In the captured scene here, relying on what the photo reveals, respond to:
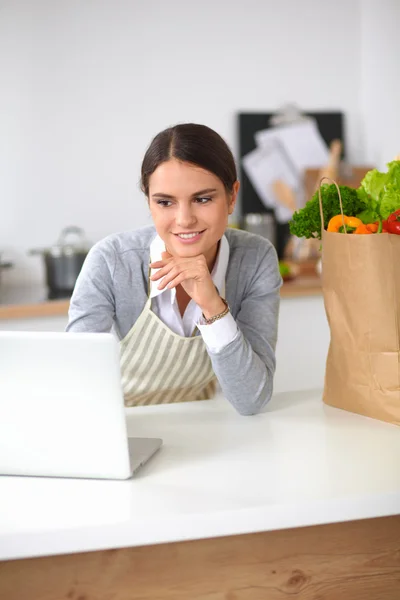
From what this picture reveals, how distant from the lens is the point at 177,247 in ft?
4.98

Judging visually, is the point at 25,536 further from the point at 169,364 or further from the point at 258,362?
the point at 169,364

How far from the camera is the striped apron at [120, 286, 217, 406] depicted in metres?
1.62

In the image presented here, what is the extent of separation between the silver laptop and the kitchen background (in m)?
2.16

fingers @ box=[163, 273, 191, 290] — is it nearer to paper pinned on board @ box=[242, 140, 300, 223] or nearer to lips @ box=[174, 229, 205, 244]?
lips @ box=[174, 229, 205, 244]

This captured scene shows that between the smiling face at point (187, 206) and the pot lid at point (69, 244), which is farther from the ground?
the smiling face at point (187, 206)

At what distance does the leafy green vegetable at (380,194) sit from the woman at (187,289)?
0.28 m

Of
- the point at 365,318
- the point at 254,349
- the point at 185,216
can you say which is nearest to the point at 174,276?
the point at 185,216

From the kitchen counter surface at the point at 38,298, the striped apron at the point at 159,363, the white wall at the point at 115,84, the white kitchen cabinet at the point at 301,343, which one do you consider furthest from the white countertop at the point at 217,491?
the white wall at the point at 115,84

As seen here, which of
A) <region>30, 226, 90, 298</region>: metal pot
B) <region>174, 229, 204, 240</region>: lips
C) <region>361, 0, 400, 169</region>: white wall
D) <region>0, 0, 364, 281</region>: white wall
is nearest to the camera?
<region>174, 229, 204, 240</region>: lips

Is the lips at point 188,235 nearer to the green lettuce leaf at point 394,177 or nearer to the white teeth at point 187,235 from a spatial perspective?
the white teeth at point 187,235

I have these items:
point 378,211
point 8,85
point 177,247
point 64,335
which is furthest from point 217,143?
point 8,85

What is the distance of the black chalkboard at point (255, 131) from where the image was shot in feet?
11.0

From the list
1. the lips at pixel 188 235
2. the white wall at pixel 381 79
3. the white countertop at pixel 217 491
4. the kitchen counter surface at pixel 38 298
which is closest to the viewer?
the white countertop at pixel 217 491

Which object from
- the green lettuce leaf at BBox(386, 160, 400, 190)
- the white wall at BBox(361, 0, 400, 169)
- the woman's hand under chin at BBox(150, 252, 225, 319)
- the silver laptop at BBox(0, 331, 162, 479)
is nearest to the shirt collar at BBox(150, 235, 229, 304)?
the woman's hand under chin at BBox(150, 252, 225, 319)
